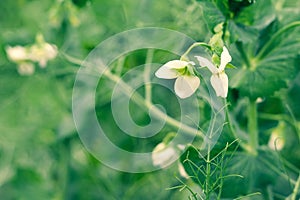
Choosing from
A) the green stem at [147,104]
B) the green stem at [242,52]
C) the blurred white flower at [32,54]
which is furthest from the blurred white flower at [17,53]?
the green stem at [242,52]

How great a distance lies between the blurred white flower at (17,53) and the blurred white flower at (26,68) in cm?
3

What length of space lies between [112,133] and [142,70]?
0.91 feet

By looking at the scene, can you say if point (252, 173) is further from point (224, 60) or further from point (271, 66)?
point (224, 60)

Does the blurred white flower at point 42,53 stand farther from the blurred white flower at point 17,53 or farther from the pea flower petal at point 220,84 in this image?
the pea flower petal at point 220,84

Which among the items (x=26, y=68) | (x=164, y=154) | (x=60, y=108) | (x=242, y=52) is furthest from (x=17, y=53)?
(x=242, y=52)

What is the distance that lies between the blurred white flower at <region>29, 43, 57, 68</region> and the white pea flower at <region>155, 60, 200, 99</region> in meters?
0.77

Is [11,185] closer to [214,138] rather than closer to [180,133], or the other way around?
[180,133]

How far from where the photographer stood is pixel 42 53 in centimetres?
173

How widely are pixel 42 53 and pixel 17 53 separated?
103 mm

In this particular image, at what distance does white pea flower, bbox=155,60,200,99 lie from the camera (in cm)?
98

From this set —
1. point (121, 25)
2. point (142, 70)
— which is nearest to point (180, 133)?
point (142, 70)

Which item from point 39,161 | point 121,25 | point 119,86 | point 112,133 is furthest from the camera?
point 39,161

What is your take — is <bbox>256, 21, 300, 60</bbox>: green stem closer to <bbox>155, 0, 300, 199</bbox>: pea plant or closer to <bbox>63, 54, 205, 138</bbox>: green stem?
<bbox>155, 0, 300, 199</bbox>: pea plant

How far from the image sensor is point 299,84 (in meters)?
1.53
